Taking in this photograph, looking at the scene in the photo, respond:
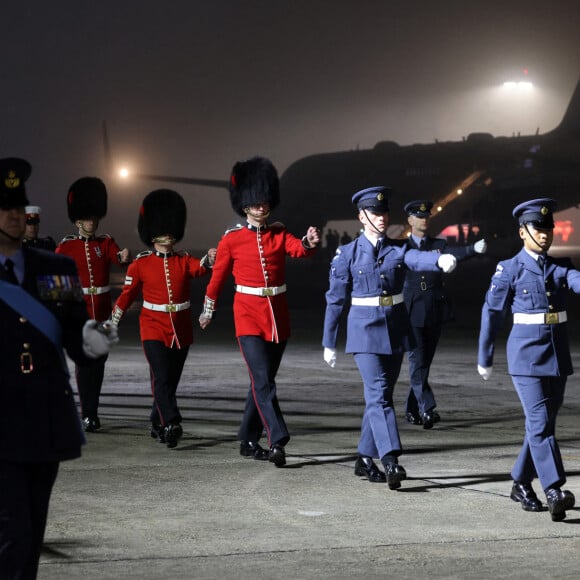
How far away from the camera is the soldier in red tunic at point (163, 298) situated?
9562 mm

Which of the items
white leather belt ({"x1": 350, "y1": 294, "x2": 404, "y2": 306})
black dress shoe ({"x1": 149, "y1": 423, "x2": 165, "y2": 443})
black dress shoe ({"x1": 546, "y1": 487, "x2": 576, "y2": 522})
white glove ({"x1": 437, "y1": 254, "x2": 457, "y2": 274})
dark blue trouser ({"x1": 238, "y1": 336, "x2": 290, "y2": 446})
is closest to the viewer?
black dress shoe ({"x1": 546, "y1": 487, "x2": 576, "y2": 522})

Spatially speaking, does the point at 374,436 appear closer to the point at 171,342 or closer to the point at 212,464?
the point at 212,464

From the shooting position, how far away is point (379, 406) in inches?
305

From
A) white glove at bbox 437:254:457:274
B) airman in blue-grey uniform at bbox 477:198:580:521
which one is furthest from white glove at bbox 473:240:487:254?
airman in blue-grey uniform at bbox 477:198:580:521

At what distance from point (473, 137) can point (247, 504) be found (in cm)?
3835

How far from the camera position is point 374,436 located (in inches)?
304

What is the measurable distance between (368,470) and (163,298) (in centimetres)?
260

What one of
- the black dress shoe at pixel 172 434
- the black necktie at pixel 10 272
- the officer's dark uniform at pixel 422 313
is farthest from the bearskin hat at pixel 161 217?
the black necktie at pixel 10 272

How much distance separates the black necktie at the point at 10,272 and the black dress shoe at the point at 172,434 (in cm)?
484

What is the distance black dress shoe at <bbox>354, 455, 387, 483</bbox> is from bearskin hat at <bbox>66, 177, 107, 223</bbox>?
4.01m

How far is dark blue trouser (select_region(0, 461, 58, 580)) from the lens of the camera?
4.26 m

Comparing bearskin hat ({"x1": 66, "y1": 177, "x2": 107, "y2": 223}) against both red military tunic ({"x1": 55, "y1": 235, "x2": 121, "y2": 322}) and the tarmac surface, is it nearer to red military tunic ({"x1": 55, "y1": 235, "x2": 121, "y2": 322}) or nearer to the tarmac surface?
red military tunic ({"x1": 55, "y1": 235, "x2": 121, "y2": 322})

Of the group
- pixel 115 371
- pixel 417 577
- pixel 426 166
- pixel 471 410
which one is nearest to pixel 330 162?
pixel 426 166

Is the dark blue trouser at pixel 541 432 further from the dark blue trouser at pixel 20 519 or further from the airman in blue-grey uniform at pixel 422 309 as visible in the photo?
the airman in blue-grey uniform at pixel 422 309
